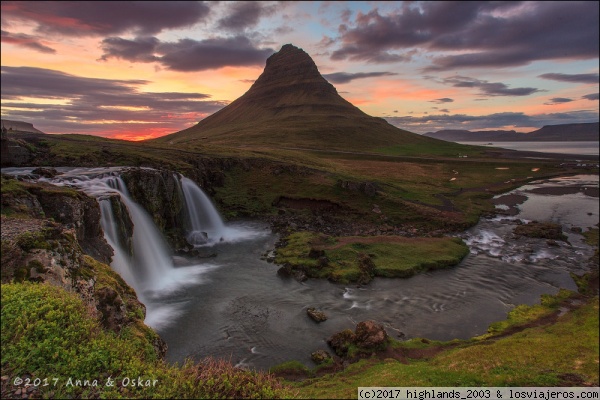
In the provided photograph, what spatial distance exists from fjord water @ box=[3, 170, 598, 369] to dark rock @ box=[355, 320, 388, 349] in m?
3.06

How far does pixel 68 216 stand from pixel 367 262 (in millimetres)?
31168

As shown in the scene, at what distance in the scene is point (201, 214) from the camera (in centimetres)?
5956

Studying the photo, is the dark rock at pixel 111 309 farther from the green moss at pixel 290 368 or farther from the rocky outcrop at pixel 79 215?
the rocky outcrop at pixel 79 215

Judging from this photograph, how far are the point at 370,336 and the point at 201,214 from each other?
4226cm

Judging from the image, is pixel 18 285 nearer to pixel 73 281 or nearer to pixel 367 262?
pixel 73 281

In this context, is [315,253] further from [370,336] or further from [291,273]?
[370,336]

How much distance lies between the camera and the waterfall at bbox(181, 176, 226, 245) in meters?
55.8

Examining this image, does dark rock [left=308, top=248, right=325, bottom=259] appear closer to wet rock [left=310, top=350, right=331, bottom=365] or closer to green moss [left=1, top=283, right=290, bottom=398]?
wet rock [left=310, top=350, right=331, bottom=365]

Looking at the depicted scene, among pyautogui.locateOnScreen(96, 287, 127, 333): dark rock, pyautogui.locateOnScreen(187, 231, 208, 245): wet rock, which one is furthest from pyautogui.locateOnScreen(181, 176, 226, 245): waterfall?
pyautogui.locateOnScreen(96, 287, 127, 333): dark rock

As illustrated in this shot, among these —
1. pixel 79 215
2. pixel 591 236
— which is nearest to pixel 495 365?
pixel 79 215

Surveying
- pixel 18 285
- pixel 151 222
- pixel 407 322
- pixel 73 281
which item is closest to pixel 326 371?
pixel 407 322

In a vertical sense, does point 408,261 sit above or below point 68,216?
below

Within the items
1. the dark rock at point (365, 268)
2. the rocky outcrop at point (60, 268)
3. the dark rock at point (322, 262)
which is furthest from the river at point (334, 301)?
the rocky outcrop at point (60, 268)

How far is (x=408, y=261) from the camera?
141 ft
